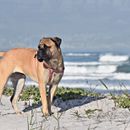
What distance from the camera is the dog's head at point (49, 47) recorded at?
827 centimetres

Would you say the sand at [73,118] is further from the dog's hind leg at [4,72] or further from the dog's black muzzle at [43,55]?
the dog's black muzzle at [43,55]

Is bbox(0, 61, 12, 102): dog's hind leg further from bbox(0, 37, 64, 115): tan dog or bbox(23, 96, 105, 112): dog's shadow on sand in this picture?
bbox(23, 96, 105, 112): dog's shadow on sand

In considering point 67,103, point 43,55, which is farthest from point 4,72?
point 67,103

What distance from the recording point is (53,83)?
335 inches

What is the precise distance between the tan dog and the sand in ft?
1.33

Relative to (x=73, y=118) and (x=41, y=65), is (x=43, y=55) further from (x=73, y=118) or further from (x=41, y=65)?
(x=73, y=118)

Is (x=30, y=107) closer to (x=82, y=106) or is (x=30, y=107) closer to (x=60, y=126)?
(x=82, y=106)

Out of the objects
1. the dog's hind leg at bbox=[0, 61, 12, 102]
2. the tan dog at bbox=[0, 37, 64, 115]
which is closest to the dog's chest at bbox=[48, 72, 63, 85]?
the tan dog at bbox=[0, 37, 64, 115]

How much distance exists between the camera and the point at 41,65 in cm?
838

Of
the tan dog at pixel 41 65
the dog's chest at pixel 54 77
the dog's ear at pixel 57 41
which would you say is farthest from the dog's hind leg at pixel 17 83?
the dog's ear at pixel 57 41

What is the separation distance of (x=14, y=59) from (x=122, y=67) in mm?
29833

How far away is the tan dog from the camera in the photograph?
8305 millimetres

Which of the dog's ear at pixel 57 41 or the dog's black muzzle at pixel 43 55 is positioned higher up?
the dog's ear at pixel 57 41

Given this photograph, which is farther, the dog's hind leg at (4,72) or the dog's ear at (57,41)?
the dog's hind leg at (4,72)
